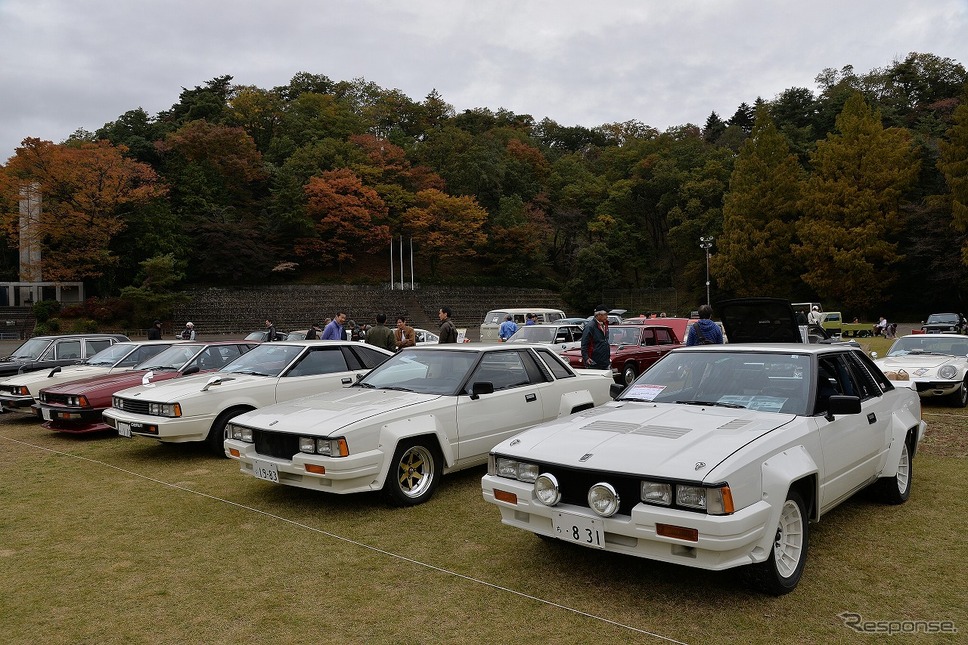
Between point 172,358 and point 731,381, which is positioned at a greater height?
point 731,381

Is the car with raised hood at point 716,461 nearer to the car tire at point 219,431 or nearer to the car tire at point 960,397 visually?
the car tire at point 219,431

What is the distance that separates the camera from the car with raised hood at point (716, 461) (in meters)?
3.38

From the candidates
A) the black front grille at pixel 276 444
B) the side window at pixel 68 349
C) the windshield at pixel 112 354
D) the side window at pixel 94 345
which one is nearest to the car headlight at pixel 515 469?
the black front grille at pixel 276 444

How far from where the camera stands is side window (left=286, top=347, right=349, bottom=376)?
854 centimetres

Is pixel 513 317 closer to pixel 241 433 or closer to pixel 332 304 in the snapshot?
pixel 241 433

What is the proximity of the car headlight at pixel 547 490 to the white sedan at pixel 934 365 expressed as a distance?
7935 mm

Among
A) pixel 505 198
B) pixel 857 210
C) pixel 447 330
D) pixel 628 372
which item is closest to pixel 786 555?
pixel 447 330

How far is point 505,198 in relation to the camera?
58.9 meters

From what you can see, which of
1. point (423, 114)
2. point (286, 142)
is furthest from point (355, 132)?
point (423, 114)

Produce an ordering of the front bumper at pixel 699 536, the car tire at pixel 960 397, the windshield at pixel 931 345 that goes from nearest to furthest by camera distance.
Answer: the front bumper at pixel 699 536 < the car tire at pixel 960 397 < the windshield at pixel 931 345

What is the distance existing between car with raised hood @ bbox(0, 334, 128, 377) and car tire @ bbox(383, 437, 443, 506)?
10.2 metres

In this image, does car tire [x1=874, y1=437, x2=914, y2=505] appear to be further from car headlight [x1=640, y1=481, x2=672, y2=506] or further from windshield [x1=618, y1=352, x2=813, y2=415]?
car headlight [x1=640, y1=481, x2=672, y2=506]

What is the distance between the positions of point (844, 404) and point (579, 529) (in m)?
1.97

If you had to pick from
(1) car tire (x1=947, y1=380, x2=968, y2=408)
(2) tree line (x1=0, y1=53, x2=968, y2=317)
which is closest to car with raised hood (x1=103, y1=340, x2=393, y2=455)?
(1) car tire (x1=947, y1=380, x2=968, y2=408)
